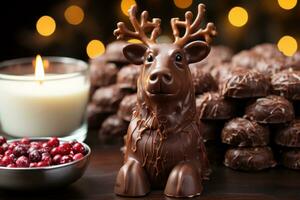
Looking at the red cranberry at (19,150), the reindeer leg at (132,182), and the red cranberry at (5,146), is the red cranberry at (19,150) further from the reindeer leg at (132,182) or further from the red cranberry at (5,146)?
the reindeer leg at (132,182)

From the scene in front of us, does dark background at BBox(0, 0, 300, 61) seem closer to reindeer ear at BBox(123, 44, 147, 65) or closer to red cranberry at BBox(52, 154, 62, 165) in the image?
reindeer ear at BBox(123, 44, 147, 65)

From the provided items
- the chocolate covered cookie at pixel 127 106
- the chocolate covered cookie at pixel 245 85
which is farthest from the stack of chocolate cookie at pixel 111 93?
the chocolate covered cookie at pixel 245 85

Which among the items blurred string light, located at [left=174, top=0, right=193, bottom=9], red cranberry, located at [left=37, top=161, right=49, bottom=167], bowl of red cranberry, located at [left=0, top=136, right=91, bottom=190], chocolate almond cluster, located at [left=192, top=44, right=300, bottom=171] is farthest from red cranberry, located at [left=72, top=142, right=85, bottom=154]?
blurred string light, located at [left=174, top=0, right=193, bottom=9]

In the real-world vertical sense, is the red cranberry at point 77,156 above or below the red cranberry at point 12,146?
below

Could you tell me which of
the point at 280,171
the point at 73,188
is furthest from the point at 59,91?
the point at 280,171

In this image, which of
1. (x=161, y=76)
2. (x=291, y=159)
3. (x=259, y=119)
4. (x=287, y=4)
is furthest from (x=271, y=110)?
(x=287, y=4)
